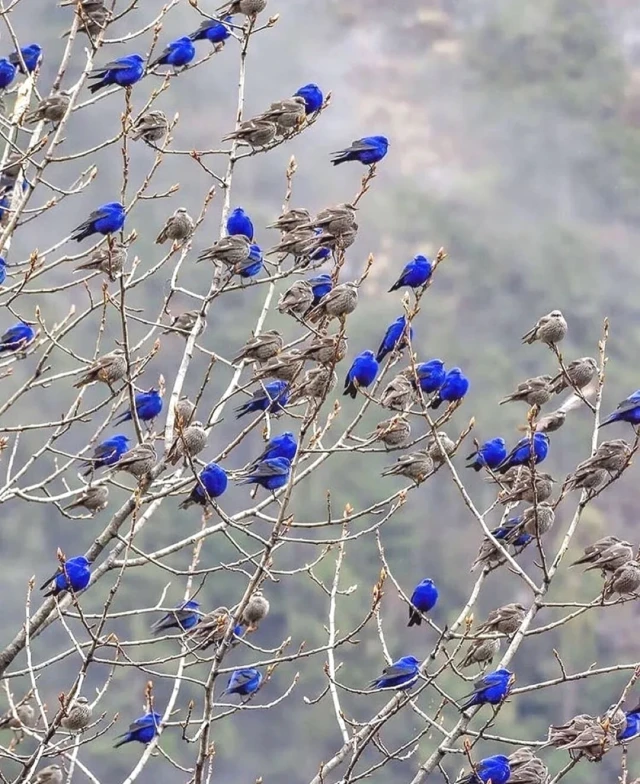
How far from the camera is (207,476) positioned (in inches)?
205

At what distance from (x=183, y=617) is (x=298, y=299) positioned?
130cm

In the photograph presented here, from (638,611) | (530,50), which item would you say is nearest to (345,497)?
(638,611)

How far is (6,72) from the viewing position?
7000mm

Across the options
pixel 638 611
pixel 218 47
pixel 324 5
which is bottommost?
pixel 638 611

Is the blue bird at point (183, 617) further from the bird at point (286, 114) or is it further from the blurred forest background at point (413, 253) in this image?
the blurred forest background at point (413, 253)

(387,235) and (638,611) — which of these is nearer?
(638,611)

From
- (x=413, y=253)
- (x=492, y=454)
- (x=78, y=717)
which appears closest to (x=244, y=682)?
(x=78, y=717)

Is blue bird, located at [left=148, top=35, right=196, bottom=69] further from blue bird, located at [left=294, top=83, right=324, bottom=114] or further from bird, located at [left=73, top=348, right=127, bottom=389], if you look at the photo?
bird, located at [left=73, top=348, right=127, bottom=389]

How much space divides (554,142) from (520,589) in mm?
11765

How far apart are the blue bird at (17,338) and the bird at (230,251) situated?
111 cm

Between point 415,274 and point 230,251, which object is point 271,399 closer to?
point 230,251

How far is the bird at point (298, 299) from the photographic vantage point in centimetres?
536

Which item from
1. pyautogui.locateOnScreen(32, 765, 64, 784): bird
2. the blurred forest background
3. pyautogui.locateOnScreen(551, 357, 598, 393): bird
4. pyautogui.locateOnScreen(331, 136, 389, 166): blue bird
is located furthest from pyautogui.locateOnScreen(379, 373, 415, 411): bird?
the blurred forest background

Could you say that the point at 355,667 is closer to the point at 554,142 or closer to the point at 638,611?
the point at 638,611
